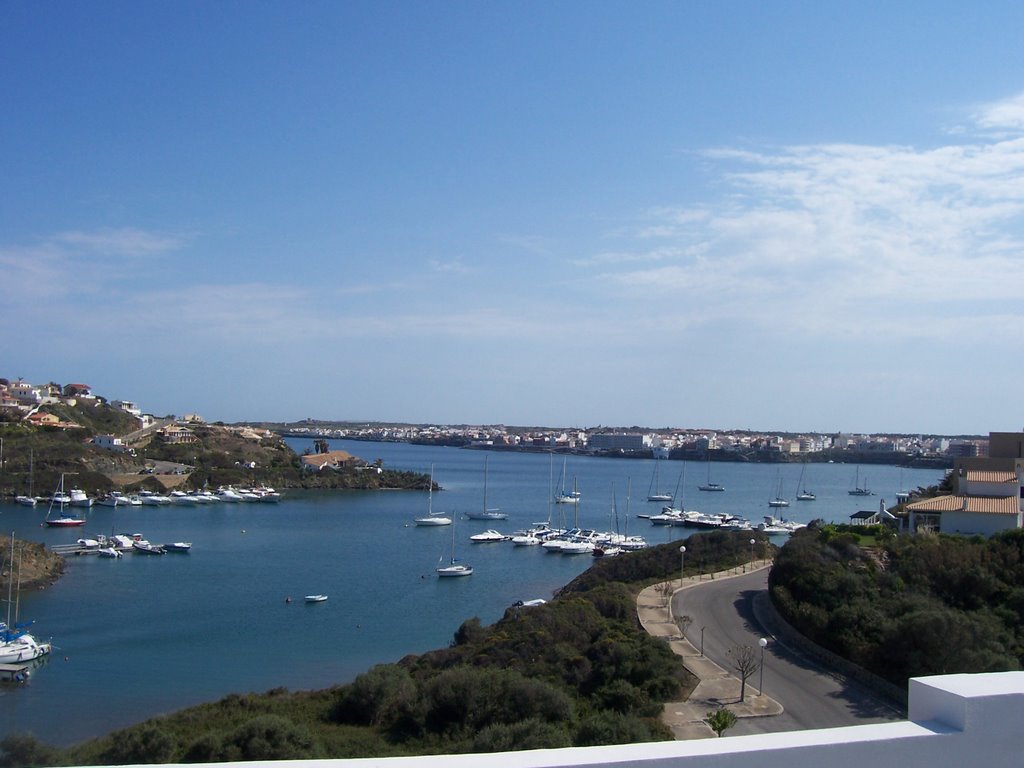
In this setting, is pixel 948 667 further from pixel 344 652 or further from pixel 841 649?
pixel 344 652

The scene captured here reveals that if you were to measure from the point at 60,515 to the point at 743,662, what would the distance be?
34.3 m

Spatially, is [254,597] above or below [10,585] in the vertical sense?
below

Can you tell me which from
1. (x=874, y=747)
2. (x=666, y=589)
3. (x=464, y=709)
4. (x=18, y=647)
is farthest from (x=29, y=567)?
(x=874, y=747)

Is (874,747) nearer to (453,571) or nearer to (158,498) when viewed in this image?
(453,571)

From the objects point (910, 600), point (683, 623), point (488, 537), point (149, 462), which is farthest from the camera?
point (149, 462)

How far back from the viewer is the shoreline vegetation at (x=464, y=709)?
6539 millimetres

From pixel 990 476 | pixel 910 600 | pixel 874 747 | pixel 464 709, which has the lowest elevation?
pixel 464 709

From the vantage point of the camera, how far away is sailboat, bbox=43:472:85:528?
111ft

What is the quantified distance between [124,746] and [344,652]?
942cm

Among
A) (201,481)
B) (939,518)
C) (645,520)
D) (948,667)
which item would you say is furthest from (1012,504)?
(201,481)

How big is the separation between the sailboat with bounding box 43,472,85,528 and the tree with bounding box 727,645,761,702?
30.8m

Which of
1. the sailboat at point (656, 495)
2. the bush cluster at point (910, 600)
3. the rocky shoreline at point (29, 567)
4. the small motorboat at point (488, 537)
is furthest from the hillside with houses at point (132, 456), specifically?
the bush cluster at point (910, 600)

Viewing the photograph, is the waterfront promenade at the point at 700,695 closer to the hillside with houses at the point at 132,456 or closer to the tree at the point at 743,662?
the tree at the point at 743,662

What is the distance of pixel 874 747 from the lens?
154 cm
